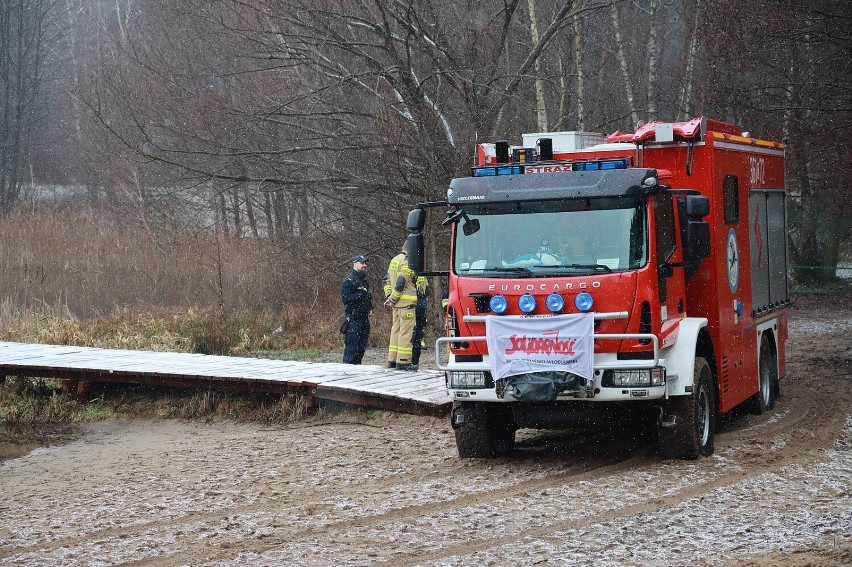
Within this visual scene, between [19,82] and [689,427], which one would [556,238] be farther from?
[19,82]

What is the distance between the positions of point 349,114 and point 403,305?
18.3 feet

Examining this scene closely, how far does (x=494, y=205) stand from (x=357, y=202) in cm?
1109

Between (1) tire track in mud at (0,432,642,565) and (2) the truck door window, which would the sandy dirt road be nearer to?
(1) tire track in mud at (0,432,642,565)

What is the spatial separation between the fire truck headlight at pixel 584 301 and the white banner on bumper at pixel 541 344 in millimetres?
72

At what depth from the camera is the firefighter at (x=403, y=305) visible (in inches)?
560

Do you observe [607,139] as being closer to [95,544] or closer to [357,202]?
[95,544]

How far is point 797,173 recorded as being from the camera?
25.9 metres

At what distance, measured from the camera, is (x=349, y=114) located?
734 inches

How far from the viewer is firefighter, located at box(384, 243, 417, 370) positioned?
1423cm

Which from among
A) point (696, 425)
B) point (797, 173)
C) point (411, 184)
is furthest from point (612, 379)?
point (797, 173)

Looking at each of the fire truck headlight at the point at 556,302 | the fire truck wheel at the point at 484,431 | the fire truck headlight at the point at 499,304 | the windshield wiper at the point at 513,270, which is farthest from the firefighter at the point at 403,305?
the fire truck headlight at the point at 556,302

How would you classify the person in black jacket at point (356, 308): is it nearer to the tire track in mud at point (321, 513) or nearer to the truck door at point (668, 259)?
the tire track in mud at point (321, 513)

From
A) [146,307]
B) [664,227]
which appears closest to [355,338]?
[664,227]

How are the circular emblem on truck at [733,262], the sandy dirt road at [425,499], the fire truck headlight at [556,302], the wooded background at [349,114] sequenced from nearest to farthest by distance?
the sandy dirt road at [425,499], the fire truck headlight at [556,302], the circular emblem on truck at [733,262], the wooded background at [349,114]
